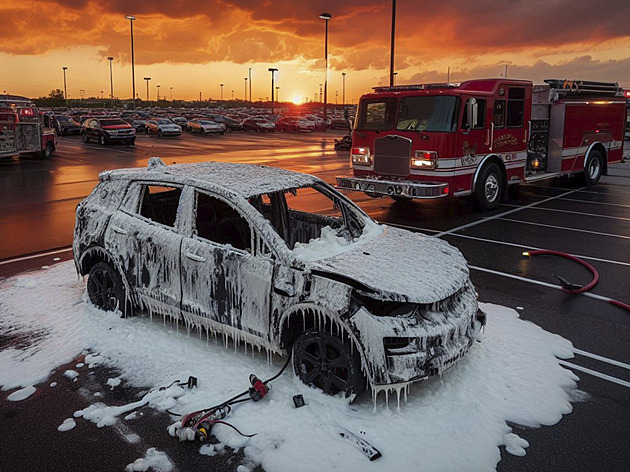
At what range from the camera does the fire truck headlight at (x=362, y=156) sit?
12.4 meters

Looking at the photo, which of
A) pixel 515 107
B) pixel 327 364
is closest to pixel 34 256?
pixel 327 364

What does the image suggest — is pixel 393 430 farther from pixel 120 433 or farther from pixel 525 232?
pixel 525 232

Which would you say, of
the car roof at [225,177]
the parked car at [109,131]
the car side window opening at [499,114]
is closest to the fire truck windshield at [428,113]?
the car side window opening at [499,114]

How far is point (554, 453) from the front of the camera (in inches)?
148

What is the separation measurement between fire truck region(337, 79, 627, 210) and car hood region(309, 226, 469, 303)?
609 cm

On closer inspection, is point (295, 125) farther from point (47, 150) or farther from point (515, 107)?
point (515, 107)

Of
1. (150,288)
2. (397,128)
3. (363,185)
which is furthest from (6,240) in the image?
(397,128)

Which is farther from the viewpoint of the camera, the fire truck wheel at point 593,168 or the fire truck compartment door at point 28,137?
the fire truck compartment door at point 28,137

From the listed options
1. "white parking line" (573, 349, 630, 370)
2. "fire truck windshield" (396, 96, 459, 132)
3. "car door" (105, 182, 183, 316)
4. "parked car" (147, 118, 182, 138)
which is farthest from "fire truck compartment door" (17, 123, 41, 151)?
"white parking line" (573, 349, 630, 370)

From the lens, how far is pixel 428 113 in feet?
37.9

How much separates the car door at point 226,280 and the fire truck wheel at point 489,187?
8.29m

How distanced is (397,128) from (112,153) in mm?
20405

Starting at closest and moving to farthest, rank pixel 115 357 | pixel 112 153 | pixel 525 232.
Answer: pixel 115 357
pixel 525 232
pixel 112 153

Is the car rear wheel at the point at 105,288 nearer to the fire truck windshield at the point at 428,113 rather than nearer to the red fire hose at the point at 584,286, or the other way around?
the red fire hose at the point at 584,286
